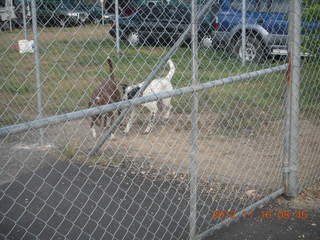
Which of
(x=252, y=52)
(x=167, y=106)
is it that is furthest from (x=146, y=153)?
(x=252, y=52)

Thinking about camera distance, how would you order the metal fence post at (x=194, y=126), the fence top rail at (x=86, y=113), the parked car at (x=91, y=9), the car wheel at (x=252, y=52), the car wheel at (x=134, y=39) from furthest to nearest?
1. the car wheel at (x=252, y=52)
2. the car wheel at (x=134, y=39)
3. the parked car at (x=91, y=9)
4. the metal fence post at (x=194, y=126)
5. the fence top rail at (x=86, y=113)

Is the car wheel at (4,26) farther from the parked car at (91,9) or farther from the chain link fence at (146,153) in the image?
the parked car at (91,9)

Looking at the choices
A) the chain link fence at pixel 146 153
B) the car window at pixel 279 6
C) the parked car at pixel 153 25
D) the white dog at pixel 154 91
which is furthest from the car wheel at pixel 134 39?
the car window at pixel 279 6

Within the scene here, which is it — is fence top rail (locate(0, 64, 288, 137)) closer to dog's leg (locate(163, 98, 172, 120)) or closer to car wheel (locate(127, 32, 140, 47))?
car wheel (locate(127, 32, 140, 47))

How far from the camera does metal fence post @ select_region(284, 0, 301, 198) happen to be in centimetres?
346

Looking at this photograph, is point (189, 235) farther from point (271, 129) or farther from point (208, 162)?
point (271, 129)

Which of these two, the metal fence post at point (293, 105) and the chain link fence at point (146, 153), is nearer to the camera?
the chain link fence at point (146, 153)

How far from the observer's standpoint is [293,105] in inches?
141

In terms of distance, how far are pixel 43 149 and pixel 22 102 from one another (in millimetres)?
2286

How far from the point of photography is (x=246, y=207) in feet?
11.3

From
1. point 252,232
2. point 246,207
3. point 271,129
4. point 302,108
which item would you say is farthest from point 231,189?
point 302,108
